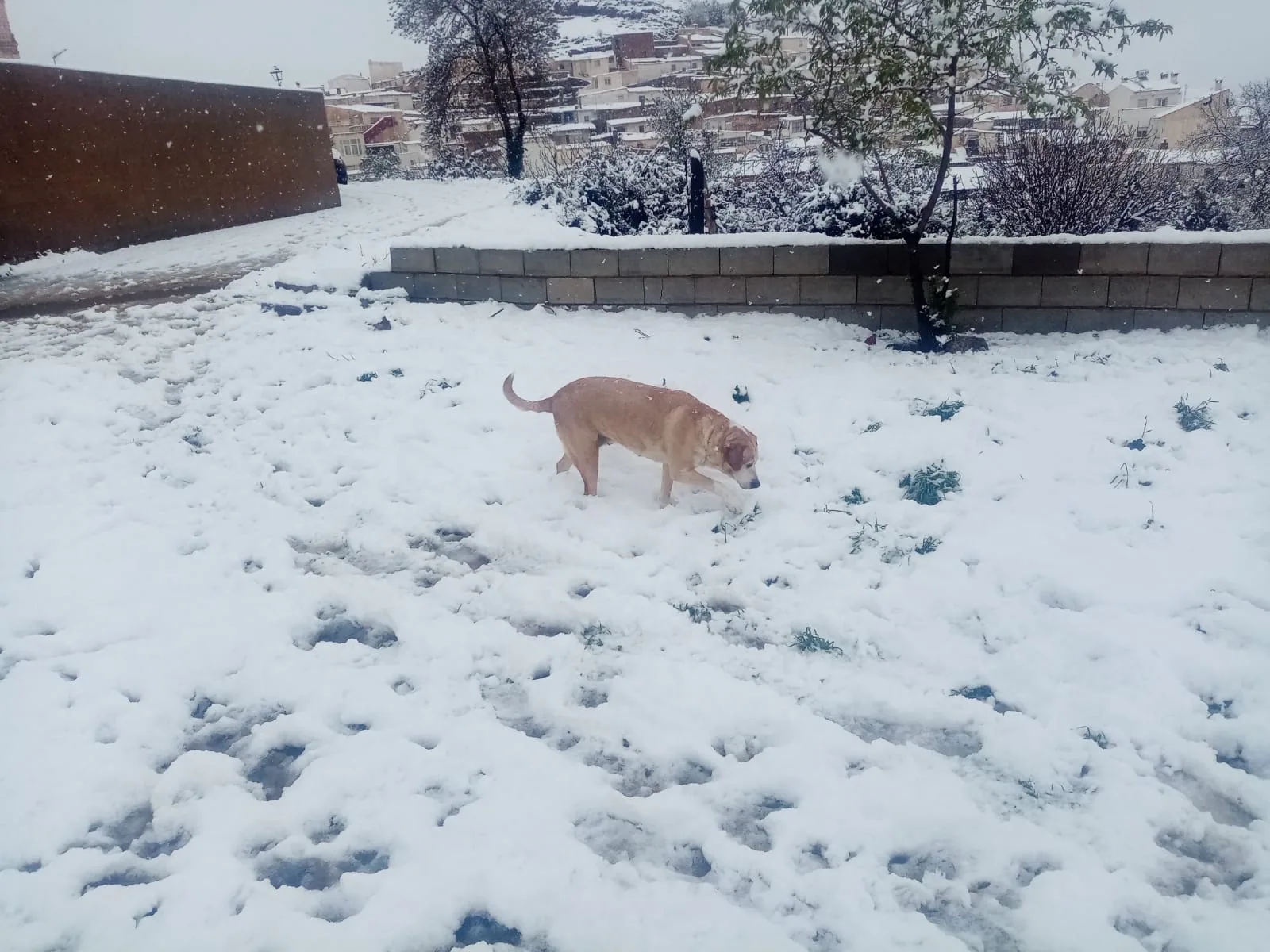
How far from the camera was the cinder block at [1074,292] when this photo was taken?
504 cm

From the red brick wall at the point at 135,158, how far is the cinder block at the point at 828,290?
8.34 m

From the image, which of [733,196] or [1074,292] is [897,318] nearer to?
[1074,292]

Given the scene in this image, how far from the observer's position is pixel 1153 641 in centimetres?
247

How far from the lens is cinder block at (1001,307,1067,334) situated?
5156mm

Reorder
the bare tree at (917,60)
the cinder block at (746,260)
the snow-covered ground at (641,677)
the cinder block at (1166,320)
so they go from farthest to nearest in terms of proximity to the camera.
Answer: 1. the cinder block at (746,260)
2. the cinder block at (1166,320)
3. the bare tree at (917,60)
4. the snow-covered ground at (641,677)

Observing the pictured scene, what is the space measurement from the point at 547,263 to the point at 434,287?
932mm

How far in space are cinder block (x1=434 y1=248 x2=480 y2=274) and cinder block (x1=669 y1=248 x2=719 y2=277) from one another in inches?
58.0

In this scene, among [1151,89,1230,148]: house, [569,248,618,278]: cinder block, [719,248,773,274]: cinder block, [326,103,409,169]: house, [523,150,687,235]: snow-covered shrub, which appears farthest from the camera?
[326,103,409,169]: house

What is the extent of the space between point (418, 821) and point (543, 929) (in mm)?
443

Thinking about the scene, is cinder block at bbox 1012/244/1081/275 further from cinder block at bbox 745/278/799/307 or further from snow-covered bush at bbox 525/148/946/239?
cinder block at bbox 745/278/799/307

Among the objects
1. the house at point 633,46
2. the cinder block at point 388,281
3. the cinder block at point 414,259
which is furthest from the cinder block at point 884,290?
the house at point 633,46

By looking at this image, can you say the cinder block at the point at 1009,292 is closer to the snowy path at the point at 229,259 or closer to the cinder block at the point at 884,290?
the cinder block at the point at 884,290

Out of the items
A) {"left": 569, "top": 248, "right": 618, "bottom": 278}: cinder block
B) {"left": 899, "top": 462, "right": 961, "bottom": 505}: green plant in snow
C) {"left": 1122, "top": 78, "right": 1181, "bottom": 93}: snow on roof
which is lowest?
{"left": 899, "top": 462, "right": 961, "bottom": 505}: green plant in snow

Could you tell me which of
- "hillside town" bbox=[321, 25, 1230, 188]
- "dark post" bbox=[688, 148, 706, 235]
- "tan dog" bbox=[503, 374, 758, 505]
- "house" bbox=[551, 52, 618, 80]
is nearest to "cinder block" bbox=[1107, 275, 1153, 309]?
"hillside town" bbox=[321, 25, 1230, 188]
